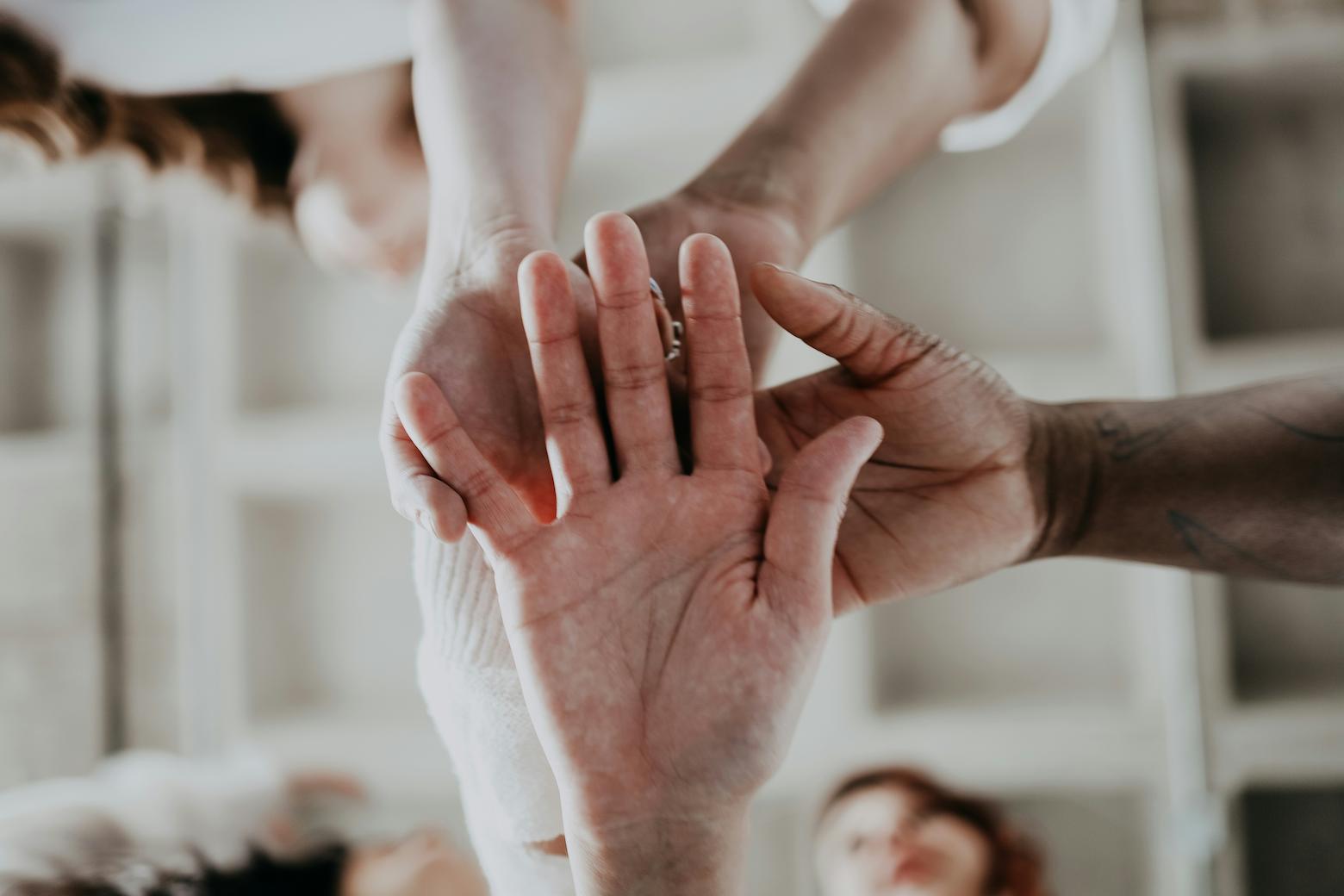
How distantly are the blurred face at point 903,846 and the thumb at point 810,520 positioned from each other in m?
1.04

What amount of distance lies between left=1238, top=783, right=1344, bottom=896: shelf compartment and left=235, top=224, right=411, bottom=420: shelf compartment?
166cm

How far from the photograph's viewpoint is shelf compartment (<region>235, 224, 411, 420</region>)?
5.86 feet

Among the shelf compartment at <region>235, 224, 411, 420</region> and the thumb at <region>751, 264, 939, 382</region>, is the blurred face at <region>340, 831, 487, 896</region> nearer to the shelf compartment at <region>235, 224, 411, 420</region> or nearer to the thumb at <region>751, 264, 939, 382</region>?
the shelf compartment at <region>235, 224, 411, 420</region>

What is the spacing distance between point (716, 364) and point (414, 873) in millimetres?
1300

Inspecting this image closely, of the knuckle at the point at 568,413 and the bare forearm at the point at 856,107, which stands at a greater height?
the bare forearm at the point at 856,107

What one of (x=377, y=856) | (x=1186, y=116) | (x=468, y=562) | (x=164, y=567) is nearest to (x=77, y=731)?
(x=164, y=567)

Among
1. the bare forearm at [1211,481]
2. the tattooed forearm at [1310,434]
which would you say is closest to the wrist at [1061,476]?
the bare forearm at [1211,481]

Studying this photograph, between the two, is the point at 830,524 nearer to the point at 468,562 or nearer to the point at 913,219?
the point at 468,562

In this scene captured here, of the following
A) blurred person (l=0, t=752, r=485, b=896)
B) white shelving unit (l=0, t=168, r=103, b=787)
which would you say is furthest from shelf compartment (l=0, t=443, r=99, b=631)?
blurred person (l=0, t=752, r=485, b=896)

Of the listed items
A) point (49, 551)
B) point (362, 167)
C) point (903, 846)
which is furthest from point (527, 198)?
point (49, 551)

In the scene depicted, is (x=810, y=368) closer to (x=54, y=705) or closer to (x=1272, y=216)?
(x=1272, y=216)

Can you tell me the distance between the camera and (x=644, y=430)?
522mm

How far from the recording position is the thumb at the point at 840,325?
52 cm

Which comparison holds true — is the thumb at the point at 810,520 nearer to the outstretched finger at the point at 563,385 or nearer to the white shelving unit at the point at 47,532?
the outstretched finger at the point at 563,385
